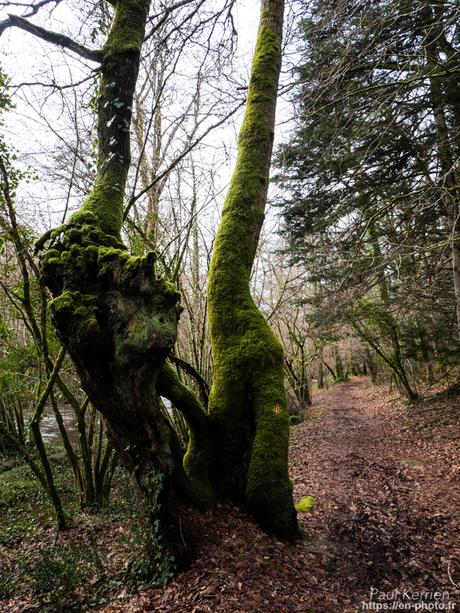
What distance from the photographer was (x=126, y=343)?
8.07 ft

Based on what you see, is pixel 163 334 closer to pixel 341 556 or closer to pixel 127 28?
pixel 341 556

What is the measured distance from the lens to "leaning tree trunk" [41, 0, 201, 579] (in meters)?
2.47

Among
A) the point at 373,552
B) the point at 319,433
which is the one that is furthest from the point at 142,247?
the point at 319,433

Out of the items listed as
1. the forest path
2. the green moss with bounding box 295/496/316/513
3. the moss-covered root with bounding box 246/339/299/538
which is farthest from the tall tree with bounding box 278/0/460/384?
the green moss with bounding box 295/496/316/513

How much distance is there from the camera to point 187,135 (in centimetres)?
525

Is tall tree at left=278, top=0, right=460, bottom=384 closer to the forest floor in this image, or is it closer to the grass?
the forest floor

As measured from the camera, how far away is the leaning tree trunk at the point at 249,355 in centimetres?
310

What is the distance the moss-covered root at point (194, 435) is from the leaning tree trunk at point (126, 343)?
24 centimetres

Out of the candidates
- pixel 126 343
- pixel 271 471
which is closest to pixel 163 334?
pixel 126 343

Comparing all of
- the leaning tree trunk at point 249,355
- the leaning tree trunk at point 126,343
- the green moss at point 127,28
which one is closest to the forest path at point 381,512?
the leaning tree trunk at point 249,355

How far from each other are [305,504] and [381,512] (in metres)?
0.91

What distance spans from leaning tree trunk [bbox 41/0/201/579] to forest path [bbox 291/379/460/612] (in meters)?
1.51

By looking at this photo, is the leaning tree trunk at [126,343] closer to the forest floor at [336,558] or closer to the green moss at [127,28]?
the forest floor at [336,558]

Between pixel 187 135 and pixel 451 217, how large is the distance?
4996 mm
